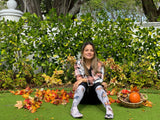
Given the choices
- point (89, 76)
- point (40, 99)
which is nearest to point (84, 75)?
point (89, 76)

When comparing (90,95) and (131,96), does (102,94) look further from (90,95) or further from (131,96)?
(131,96)

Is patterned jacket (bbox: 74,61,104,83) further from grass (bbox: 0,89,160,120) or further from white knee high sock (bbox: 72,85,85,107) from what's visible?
grass (bbox: 0,89,160,120)

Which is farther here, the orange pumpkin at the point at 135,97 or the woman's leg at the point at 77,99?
the orange pumpkin at the point at 135,97

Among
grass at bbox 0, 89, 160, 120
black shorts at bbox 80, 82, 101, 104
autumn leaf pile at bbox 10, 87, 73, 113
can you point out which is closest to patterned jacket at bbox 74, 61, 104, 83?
black shorts at bbox 80, 82, 101, 104

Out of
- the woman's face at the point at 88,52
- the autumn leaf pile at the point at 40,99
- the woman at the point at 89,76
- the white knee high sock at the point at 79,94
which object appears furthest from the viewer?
the woman's face at the point at 88,52

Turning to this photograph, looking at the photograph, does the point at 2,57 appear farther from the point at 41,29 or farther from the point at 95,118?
the point at 95,118

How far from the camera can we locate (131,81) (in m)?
5.03

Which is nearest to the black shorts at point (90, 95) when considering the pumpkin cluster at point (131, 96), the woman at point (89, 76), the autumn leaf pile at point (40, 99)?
the woman at point (89, 76)

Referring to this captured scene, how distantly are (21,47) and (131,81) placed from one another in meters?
3.00

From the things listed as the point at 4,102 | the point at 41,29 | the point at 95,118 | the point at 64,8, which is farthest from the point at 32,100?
the point at 64,8

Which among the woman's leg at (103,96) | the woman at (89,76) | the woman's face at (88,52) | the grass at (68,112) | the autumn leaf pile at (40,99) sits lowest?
the grass at (68,112)

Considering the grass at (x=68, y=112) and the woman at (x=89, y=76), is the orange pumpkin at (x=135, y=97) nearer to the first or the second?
the grass at (x=68, y=112)

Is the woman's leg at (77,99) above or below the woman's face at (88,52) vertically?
below

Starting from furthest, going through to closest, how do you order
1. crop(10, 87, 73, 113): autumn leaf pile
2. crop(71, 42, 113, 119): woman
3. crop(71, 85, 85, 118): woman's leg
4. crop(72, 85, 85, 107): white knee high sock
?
1. crop(10, 87, 73, 113): autumn leaf pile
2. crop(71, 42, 113, 119): woman
3. crop(72, 85, 85, 107): white knee high sock
4. crop(71, 85, 85, 118): woman's leg
